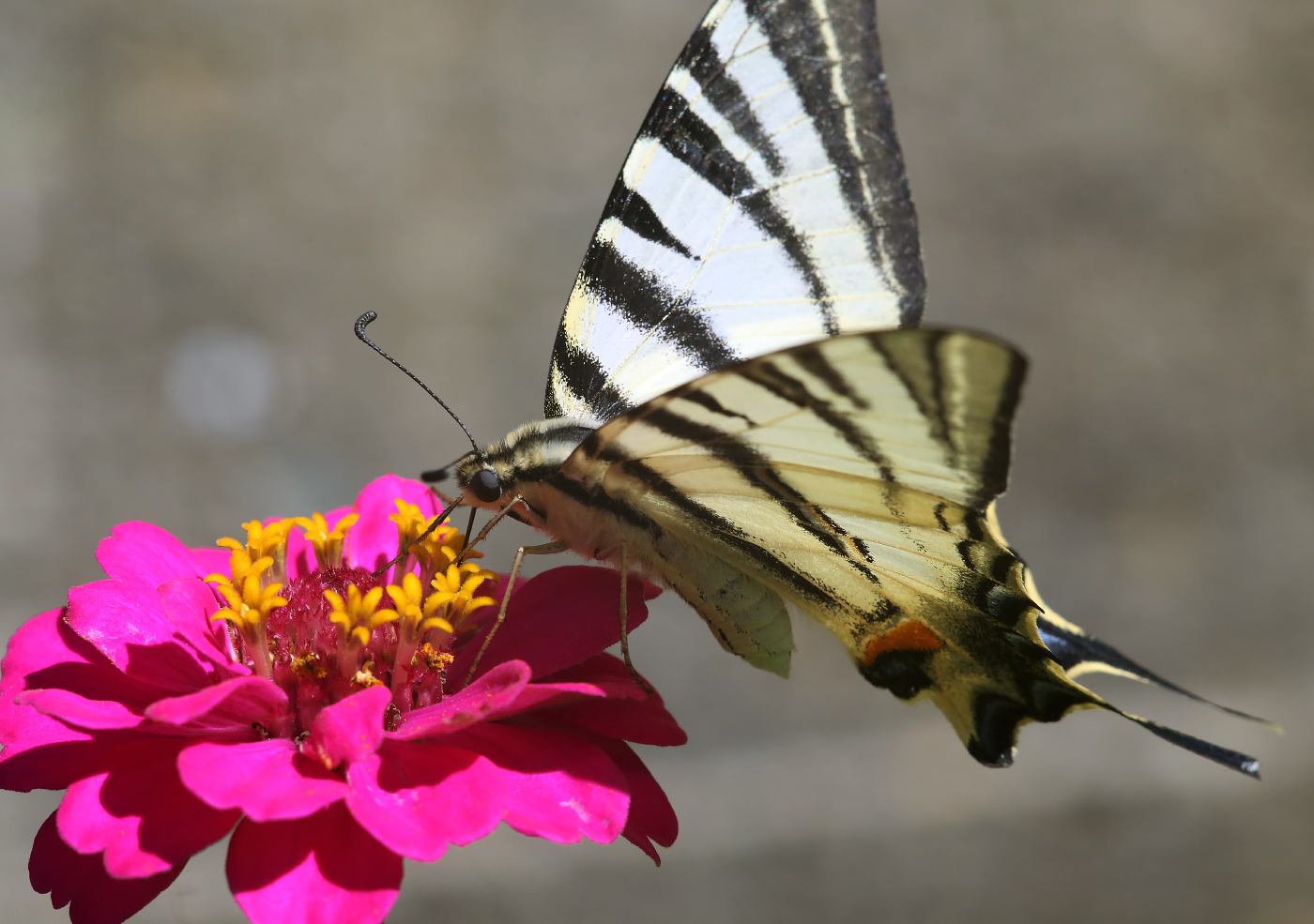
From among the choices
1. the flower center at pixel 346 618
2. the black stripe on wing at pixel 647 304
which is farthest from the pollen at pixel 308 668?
the black stripe on wing at pixel 647 304

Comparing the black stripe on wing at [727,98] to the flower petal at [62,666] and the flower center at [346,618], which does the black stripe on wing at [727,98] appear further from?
the flower petal at [62,666]

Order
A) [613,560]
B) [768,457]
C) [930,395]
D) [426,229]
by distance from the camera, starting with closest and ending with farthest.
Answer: [930,395] < [768,457] < [613,560] < [426,229]

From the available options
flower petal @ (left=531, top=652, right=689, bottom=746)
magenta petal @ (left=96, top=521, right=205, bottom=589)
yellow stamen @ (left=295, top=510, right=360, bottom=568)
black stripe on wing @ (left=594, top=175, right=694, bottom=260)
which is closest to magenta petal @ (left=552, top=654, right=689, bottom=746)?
flower petal @ (left=531, top=652, right=689, bottom=746)

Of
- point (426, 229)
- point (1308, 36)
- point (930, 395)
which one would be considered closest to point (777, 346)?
point (930, 395)

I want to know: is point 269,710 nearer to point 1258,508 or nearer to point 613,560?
point 613,560

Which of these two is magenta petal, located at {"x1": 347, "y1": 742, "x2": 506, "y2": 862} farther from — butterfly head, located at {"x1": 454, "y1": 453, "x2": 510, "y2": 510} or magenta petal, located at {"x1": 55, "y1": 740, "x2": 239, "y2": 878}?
butterfly head, located at {"x1": 454, "y1": 453, "x2": 510, "y2": 510}
